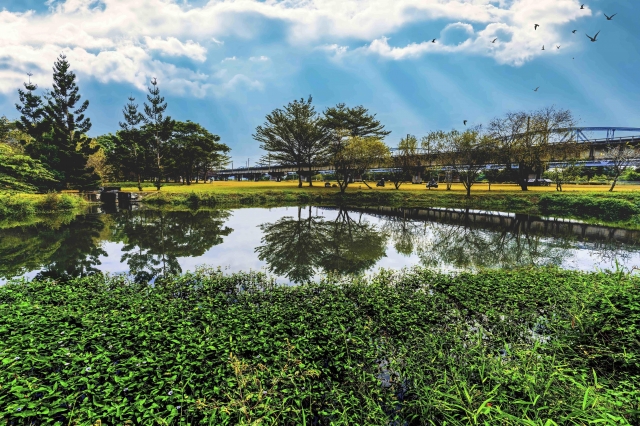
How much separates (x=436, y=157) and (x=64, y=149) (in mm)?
58668

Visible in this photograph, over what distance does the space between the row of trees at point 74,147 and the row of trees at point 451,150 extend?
17.7 meters

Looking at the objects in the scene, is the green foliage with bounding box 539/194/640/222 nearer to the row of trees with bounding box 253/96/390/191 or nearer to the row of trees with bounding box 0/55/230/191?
the row of trees with bounding box 253/96/390/191

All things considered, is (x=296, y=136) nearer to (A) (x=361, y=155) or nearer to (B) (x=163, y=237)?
(A) (x=361, y=155)

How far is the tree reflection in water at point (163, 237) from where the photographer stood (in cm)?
1455

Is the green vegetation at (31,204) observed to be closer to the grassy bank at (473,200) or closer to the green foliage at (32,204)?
the green foliage at (32,204)

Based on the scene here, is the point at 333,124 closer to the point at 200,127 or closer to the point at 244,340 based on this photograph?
the point at 200,127

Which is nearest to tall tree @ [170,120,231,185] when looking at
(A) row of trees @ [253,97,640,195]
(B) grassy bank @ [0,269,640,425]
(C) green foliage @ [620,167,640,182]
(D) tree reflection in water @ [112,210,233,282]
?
(A) row of trees @ [253,97,640,195]

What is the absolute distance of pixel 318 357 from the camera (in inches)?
233

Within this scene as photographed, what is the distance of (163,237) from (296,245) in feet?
31.5

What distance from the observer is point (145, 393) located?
4.64 meters

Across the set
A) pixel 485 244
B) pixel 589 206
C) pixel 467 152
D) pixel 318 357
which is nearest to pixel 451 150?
pixel 467 152

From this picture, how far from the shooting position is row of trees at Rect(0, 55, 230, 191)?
125 feet

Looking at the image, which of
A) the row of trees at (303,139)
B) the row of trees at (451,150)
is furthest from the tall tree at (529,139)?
the row of trees at (303,139)

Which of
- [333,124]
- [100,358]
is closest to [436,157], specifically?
[333,124]
